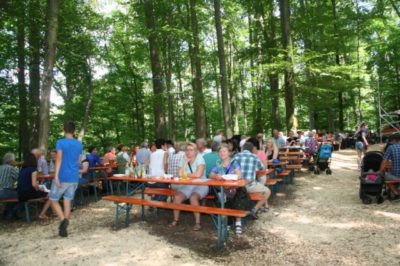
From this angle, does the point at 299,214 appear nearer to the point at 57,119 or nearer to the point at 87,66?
the point at 87,66

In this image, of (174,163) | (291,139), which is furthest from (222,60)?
(174,163)

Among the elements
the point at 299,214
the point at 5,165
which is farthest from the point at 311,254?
the point at 5,165

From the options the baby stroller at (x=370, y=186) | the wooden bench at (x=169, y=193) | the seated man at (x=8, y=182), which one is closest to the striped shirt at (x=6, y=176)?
the seated man at (x=8, y=182)

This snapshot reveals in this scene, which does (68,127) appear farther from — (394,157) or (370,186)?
(394,157)

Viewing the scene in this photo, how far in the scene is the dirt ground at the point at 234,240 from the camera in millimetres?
5246

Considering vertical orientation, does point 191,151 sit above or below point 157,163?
above

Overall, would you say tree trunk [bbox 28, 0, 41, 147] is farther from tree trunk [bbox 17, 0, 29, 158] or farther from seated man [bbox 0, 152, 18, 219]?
seated man [bbox 0, 152, 18, 219]

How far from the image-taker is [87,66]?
18406 mm

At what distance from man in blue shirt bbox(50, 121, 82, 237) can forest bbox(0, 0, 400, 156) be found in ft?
14.6

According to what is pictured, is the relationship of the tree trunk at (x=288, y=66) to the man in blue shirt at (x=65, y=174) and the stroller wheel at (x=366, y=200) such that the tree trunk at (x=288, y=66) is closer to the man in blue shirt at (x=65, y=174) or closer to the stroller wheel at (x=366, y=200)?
the stroller wheel at (x=366, y=200)

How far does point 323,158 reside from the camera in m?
12.6

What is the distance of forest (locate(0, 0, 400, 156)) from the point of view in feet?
46.5

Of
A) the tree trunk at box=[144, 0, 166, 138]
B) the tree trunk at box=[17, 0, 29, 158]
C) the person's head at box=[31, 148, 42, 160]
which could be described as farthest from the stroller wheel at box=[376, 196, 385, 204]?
the tree trunk at box=[17, 0, 29, 158]

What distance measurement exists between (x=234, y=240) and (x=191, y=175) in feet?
4.62
